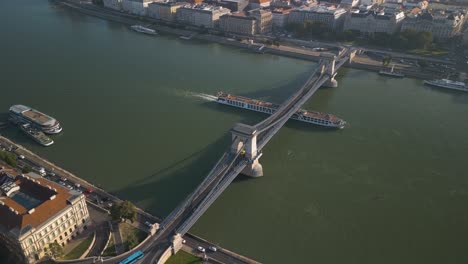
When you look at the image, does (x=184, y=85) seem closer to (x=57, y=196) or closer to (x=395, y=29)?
(x=57, y=196)

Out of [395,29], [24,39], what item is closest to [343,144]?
[395,29]

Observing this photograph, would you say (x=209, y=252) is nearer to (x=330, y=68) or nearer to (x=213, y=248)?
(x=213, y=248)

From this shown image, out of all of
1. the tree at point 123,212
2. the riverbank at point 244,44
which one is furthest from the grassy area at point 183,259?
the riverbank at point 244,44

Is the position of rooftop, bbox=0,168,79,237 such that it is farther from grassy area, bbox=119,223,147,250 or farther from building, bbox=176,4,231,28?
building, bbox=176,4,231,28

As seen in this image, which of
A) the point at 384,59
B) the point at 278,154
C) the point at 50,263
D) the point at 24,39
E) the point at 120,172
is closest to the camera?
the point at 50,263

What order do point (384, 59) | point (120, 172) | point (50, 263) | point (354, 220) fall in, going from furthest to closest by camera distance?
1. point (384, 59)
2. point (120, 172)
3. point (354, 220)
4. point (50, 263)

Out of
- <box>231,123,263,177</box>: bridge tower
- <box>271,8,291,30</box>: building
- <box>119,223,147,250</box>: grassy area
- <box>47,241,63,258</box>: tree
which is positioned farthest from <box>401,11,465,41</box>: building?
<box>47,241,63,258</box>: tree
